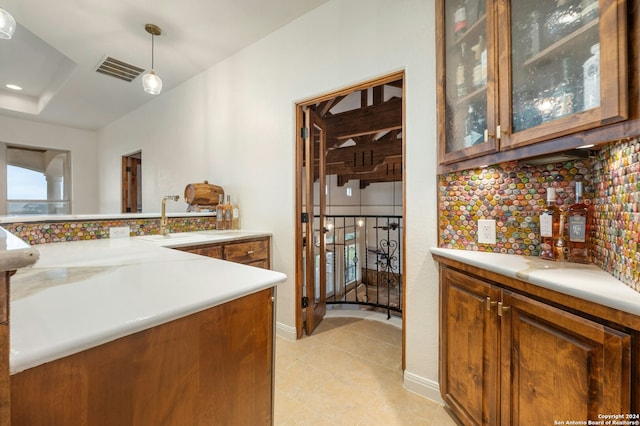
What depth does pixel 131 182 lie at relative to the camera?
4.52 metres

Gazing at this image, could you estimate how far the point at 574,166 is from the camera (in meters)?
1.23

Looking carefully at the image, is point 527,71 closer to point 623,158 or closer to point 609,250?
point 623,158

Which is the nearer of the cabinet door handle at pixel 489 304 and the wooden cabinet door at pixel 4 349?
the wooden cabinet door at pixel 4 349

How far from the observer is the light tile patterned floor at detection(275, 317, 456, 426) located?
1.42m

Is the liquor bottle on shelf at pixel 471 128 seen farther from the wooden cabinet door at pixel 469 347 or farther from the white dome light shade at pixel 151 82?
the white dome light shade at pixel 151 82

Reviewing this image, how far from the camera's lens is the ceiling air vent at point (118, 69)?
286 cm

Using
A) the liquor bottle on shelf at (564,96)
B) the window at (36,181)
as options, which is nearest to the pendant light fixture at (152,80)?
the liquor bottle on shelf at (564,96)

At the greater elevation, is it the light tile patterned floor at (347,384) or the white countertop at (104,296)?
the white countertop at (104,296)

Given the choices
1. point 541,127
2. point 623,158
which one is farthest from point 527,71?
point 623,158

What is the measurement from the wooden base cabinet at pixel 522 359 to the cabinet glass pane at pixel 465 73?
765 millimetres

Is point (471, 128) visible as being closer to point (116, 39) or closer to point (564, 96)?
point (564, 96)

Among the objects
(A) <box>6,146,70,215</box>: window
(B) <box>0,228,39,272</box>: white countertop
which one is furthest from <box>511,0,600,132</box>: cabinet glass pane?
(A) <box>6,146,70,215</box>: window

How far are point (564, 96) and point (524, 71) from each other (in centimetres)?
21

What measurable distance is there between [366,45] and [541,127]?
133cm
